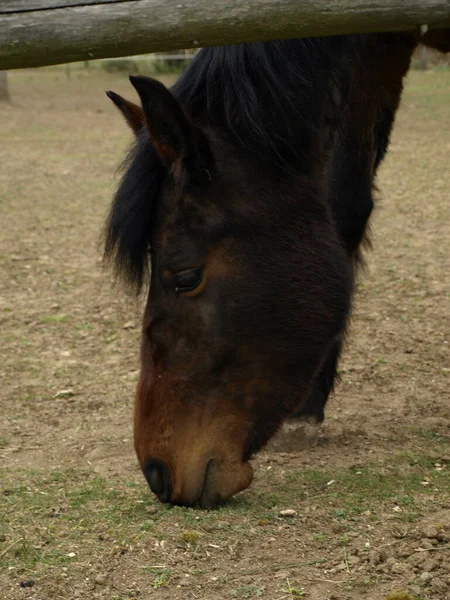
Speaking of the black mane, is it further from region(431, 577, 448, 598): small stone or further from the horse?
region(431, 577, 448, 598): small stone

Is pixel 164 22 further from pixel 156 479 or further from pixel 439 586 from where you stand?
pixel 439 586

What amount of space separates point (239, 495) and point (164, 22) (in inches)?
71.3

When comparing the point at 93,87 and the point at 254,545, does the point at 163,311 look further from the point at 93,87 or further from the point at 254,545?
the point at 93,87

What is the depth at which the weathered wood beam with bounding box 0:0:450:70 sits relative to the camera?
2234 mm

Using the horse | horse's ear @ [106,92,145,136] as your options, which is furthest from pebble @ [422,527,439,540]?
horse's ear @ [106,92,145,136]

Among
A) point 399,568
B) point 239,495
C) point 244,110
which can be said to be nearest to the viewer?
point 399,568

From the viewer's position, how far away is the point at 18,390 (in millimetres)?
4551

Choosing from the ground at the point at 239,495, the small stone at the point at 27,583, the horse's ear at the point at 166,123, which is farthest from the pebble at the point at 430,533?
the horse's ear at the point at 166,123

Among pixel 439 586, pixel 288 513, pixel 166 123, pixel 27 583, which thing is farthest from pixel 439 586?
pixel 166 123

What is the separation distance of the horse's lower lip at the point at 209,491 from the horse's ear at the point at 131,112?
4.05 feet

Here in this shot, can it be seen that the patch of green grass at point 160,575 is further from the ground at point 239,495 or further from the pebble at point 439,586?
the pebble at point 439,586

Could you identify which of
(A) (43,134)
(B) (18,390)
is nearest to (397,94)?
(B) (18,390)

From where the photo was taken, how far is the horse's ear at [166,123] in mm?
2598

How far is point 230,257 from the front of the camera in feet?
9.81
